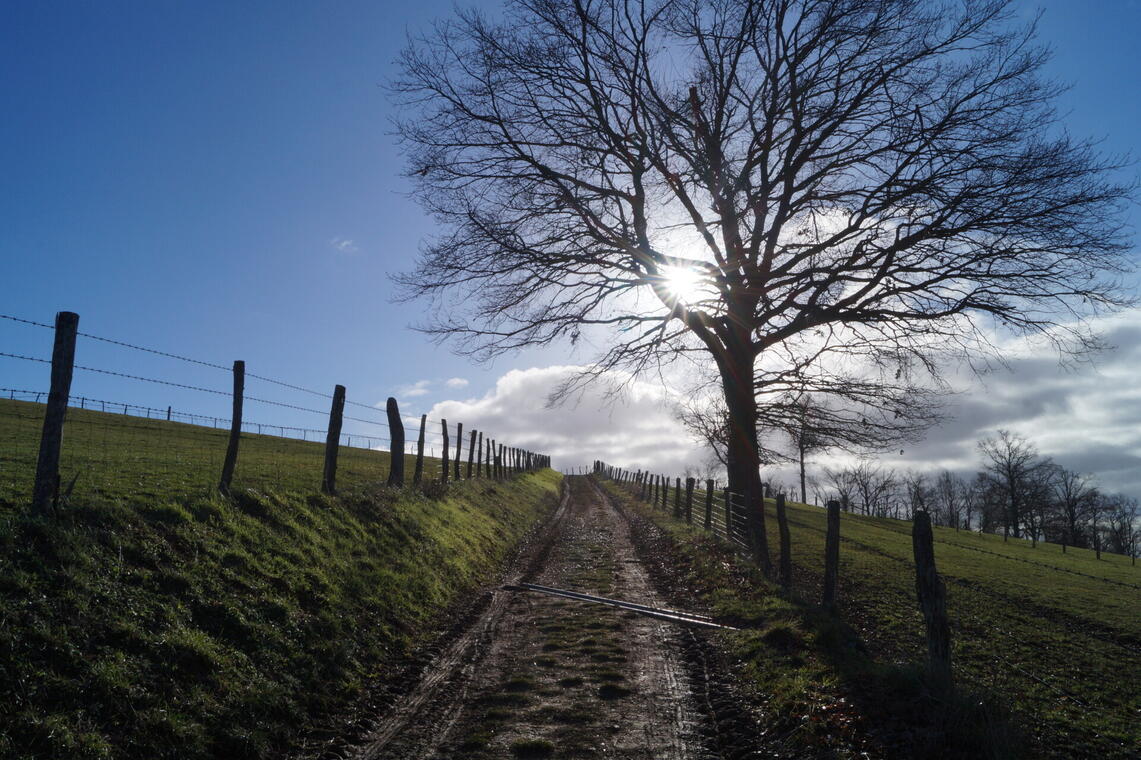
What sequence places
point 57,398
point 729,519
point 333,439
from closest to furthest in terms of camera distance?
point 57,398 < point 333,439 < point 729,519

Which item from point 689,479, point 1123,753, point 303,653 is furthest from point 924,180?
point 689,479

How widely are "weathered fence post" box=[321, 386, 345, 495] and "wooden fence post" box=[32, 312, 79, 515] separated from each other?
467cm

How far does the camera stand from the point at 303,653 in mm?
5945

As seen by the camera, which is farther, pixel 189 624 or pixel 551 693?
pixel 551 693

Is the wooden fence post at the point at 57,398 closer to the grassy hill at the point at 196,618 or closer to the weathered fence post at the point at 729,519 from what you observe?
the grassy hill at the point at 196,618

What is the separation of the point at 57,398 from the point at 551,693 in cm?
550

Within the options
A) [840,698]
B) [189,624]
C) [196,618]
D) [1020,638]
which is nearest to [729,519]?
[1020,638]

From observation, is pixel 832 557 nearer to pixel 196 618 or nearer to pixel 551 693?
pixel 551 693

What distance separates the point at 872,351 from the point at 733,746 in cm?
1043

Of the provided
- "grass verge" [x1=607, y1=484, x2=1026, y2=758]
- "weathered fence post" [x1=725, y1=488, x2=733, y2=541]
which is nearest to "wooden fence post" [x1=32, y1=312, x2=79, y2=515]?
"grass verge" [x1=607, y1=484, x2=1026, y2=758]

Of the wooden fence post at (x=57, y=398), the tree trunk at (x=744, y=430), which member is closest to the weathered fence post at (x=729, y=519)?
the tree trunk at (x=744, y=430)

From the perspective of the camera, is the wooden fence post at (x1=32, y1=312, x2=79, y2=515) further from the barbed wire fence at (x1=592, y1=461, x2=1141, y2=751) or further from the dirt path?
the barbed wire fence at (x1=592, y1=461, x2=1141, y2=751)

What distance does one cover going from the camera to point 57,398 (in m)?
6.28

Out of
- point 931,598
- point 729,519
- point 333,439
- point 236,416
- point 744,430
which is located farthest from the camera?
point 729,519
